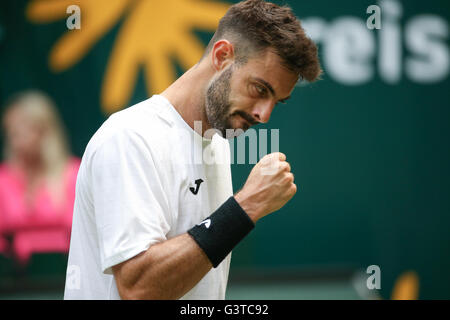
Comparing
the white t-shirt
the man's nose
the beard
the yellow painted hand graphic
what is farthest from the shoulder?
the yellow painted hand graphic

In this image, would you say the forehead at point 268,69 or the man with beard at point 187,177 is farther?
the forehead at point 268,69

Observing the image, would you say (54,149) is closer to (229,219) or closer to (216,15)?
(216,15)

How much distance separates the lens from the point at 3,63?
379 centimetres

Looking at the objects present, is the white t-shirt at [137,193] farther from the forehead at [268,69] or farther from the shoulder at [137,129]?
the forehead at [268,69]

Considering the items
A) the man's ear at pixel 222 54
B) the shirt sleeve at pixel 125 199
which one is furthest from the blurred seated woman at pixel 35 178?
the shirt sleeve at pixel 125 199

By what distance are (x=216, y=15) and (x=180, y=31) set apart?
28 centimetres

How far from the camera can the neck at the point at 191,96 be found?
68.4 inches

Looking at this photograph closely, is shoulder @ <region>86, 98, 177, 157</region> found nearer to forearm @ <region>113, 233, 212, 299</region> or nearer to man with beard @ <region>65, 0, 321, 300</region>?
man with beard @ <region>65, 0, 321, 300</region>

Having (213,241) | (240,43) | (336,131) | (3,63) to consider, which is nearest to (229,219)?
(213,241)

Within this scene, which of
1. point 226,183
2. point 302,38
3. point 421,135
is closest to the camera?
point 302,38

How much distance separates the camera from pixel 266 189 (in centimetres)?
160

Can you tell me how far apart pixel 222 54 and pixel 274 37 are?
176 millimetres

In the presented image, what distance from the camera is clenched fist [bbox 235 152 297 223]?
1575mm

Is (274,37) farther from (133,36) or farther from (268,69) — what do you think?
(133,36)
